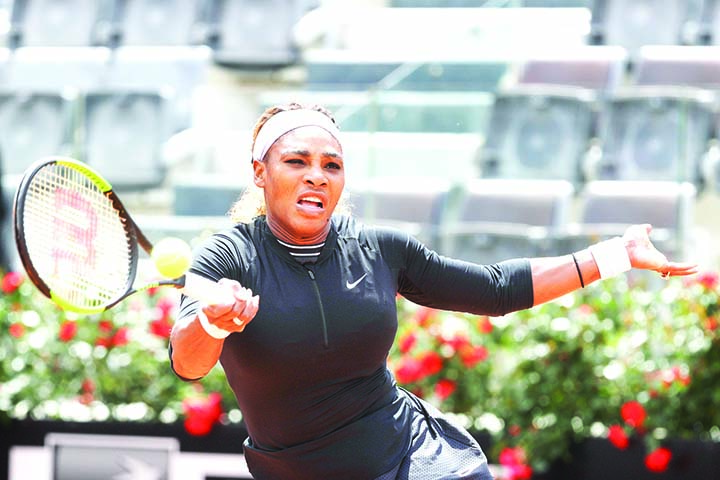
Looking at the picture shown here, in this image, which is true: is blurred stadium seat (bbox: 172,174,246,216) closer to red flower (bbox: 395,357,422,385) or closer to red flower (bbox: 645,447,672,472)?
red flower (bbox: 395,357,422,385)

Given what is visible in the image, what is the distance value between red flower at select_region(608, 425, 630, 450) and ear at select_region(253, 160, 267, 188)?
7.32ft

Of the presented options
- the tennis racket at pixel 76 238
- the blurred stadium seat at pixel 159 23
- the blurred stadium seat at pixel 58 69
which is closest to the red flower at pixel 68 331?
the tennis racket at pixel 76 238

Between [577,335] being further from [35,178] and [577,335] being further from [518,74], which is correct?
[518,74]

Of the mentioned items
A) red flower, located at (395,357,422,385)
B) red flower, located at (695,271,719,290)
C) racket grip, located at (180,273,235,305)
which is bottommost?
red flower, located at (395,357,422,385)

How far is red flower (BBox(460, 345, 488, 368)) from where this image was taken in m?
4.92

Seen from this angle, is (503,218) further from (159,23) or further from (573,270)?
(159,23)

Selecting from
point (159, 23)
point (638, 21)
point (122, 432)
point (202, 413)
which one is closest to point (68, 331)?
point (122, 432)

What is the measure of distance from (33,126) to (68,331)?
2.91 meters

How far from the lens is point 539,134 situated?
7352 mm

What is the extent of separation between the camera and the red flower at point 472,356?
4.92 m

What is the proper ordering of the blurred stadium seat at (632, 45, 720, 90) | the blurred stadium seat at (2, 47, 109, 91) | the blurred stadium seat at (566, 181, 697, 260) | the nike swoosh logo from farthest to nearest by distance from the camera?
1. the blurred stadium seat at (2, 47, 109, 91)
2. the blurred stadium seat at (632, 45, 720, 90)
3. the blurred stadium seat at (566, 181, 697, 260)
4. the nike swoosh logo

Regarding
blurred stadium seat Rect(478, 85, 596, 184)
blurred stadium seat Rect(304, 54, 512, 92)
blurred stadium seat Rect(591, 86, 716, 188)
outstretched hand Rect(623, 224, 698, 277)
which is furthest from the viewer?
blurred stadium seat Rect(478, 85, 596, 184)

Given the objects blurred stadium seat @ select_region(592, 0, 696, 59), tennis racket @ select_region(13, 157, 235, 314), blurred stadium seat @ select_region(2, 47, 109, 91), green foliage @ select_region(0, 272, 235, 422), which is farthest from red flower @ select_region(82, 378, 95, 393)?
blurred stadium seat @ select_region(592, 0, 696, 59)

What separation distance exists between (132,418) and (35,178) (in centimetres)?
264
